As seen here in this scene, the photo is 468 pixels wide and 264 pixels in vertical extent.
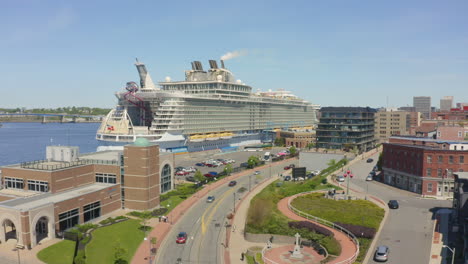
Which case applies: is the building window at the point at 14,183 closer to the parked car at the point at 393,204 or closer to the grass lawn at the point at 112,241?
the grass lawn at the point at 112,241

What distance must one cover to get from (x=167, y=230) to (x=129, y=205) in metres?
11.8

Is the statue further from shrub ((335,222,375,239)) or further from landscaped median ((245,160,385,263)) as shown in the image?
shrub ((335,222,375,239))

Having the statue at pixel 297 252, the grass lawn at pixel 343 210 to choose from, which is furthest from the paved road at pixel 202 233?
the grass lawn at pixel 343 210

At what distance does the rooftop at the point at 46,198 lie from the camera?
46000 millimetres

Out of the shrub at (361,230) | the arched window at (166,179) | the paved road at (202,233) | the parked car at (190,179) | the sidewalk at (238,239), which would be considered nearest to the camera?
the paved road at (202,233)

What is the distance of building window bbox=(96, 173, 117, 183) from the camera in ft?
200

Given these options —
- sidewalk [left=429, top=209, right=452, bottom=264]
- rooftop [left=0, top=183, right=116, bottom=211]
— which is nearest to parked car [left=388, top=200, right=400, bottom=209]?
sidewalk [left=429, top=209, right=452, bottom=264]

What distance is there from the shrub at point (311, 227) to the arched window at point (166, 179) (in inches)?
1157

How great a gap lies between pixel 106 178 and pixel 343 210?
37.5 metres

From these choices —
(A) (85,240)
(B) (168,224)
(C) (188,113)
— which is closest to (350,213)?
(B) (168,224)

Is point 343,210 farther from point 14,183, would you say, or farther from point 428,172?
point 14,183

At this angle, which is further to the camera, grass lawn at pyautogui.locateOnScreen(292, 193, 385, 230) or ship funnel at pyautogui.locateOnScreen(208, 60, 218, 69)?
ship funnel at pyautogui.locateOnScreen(208, 60, 218, 69)

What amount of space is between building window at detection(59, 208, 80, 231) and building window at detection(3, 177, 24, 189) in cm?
1120

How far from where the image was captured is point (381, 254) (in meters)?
39.1
